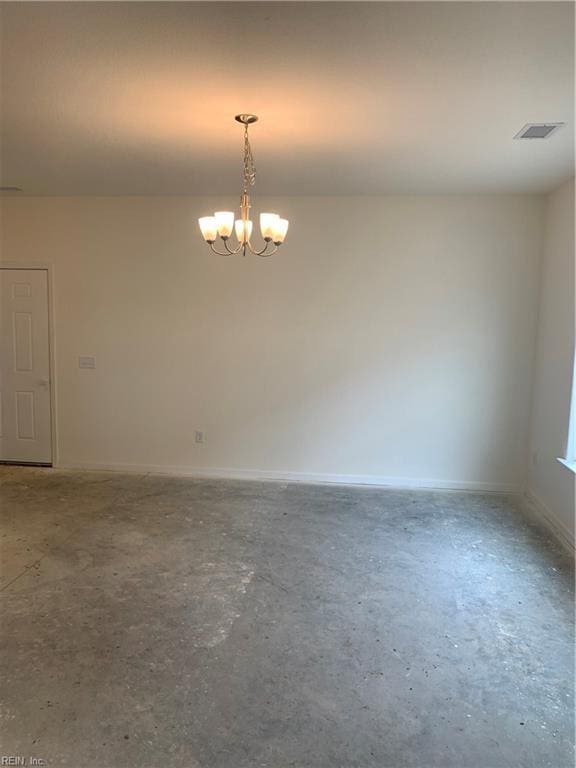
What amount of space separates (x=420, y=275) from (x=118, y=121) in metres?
2.89

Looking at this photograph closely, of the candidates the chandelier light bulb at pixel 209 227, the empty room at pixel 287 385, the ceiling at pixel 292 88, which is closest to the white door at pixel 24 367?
the empty room at pixel 287 385

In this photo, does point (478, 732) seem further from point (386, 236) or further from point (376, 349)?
point (386, 236)

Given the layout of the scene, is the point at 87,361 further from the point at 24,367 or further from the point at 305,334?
the point at 305,334

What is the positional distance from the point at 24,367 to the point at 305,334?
112 inches

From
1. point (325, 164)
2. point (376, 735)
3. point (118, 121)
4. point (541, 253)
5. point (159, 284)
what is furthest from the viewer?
point (159, 284)

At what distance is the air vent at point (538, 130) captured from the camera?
2.90 meters

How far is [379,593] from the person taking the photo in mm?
3113

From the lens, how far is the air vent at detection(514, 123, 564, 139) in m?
2.90

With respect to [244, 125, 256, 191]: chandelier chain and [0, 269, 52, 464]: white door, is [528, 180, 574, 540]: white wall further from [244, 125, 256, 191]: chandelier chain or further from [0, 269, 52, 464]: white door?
[0, 269, 52, 464]: white door

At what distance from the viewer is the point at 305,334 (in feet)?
16.4

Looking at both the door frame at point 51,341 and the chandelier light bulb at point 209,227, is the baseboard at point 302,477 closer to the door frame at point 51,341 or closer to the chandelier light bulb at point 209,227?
the door frame at point 51,341

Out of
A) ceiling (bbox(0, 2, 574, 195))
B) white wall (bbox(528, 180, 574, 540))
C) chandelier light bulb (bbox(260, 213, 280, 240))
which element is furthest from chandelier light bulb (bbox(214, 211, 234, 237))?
white wall (bbox(528, 180, 574, 540))

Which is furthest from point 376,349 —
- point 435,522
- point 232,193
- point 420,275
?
point 232,193

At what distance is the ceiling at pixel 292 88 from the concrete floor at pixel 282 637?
264 centimetres
